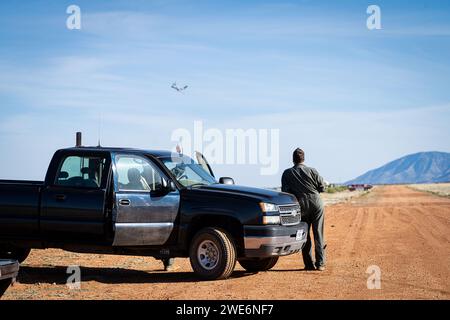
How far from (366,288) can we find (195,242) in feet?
8.98

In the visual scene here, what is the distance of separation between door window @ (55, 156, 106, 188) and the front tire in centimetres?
190

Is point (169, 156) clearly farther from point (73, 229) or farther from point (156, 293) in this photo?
point (156, 293)

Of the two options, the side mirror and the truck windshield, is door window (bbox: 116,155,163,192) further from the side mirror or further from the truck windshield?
the side mirror

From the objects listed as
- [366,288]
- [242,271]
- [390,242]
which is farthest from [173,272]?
[390,242]

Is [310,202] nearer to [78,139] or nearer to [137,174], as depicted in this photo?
[137,174]

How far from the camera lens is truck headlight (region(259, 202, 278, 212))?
10.7 m

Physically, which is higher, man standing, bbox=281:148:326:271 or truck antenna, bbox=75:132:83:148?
truck antenna, bbox=75:132:83:148

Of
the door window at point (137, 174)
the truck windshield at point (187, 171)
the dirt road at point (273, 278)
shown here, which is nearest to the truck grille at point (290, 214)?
the dirt road at point (273, 278)

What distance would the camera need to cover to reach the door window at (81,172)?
11.3 meters

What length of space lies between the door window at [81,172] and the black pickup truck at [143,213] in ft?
0.05

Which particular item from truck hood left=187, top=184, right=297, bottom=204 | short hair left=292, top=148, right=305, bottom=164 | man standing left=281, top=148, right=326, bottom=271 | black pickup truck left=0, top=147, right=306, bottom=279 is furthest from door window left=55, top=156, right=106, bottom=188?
short hair left=292, top=148, right=305, bottom=164
